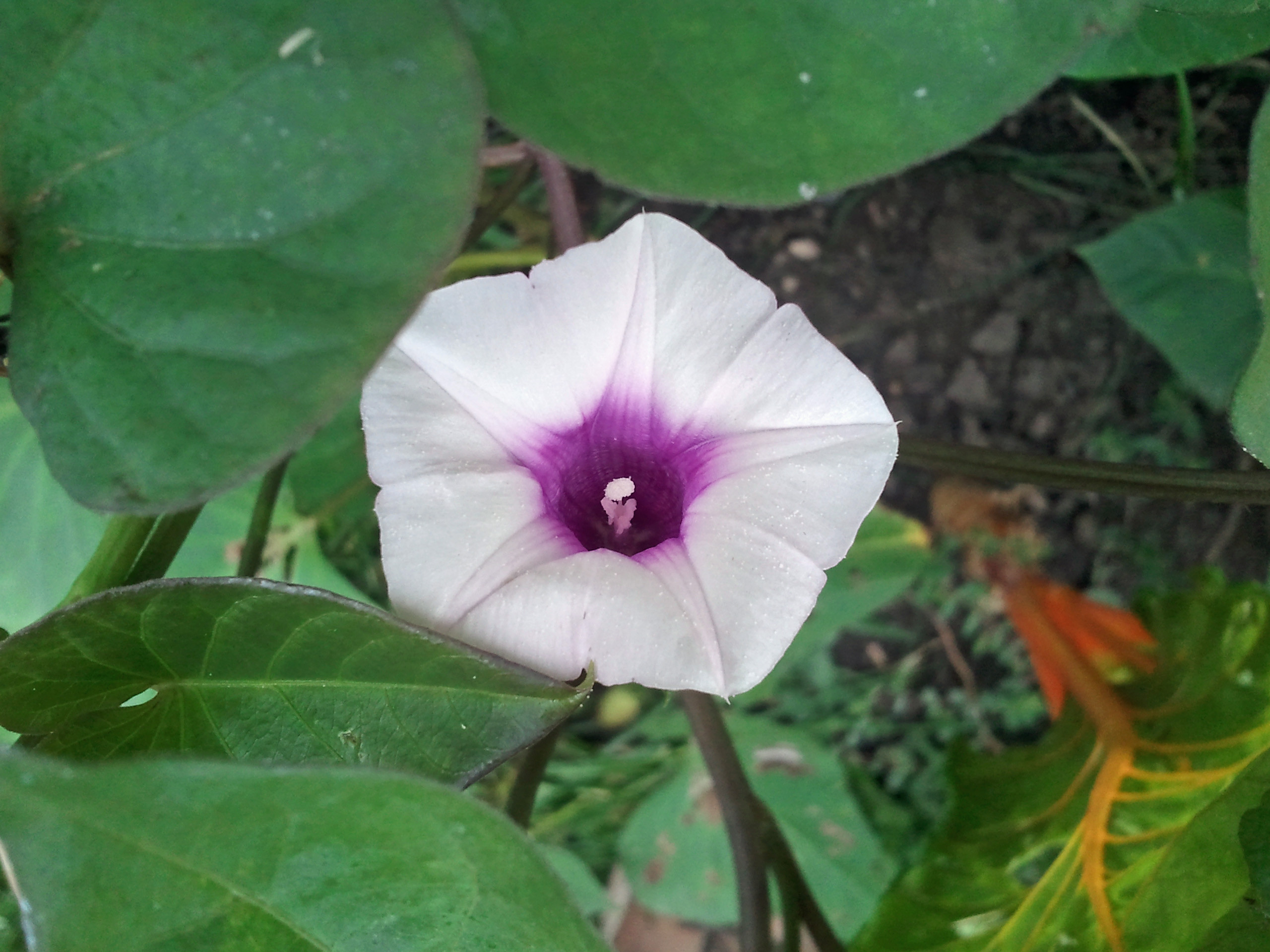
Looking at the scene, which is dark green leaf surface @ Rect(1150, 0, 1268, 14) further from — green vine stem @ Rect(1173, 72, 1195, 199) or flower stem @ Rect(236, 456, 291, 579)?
flower stem @ Rect(236, 456, 291, 579)

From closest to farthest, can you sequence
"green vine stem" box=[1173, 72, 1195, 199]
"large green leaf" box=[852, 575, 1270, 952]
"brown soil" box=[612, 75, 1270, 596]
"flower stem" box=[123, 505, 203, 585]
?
"flower stem" box=[123, 505, 203, 585] < "large green leaf" box=[852, 575, 1270, 952] < "green vine stem" box=[1173, 72, 1195, 199] < "brown soil" box=[612, 75, 1270, 596]

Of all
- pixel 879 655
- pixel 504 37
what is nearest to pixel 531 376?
pixel 504 37

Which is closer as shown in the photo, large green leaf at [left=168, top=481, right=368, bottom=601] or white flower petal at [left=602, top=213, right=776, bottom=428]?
white flower petal at [left=602, top=213, right=776, bottom=428]

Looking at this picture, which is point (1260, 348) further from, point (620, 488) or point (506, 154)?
point (506, 154)

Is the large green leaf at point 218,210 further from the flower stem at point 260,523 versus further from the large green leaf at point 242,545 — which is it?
the large green leaf at point 242,545

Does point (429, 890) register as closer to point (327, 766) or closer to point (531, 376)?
point (327, 766)

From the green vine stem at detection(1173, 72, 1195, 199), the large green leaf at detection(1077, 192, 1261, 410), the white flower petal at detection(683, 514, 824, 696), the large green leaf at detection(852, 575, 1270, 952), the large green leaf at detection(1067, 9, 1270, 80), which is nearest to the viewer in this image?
the white flower petal at detection(683, 514, 824, 696)

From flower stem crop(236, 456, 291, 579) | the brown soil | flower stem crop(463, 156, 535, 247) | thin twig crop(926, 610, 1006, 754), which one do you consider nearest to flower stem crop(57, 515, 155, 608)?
flower stem crop(236, 456, 291, 579)
